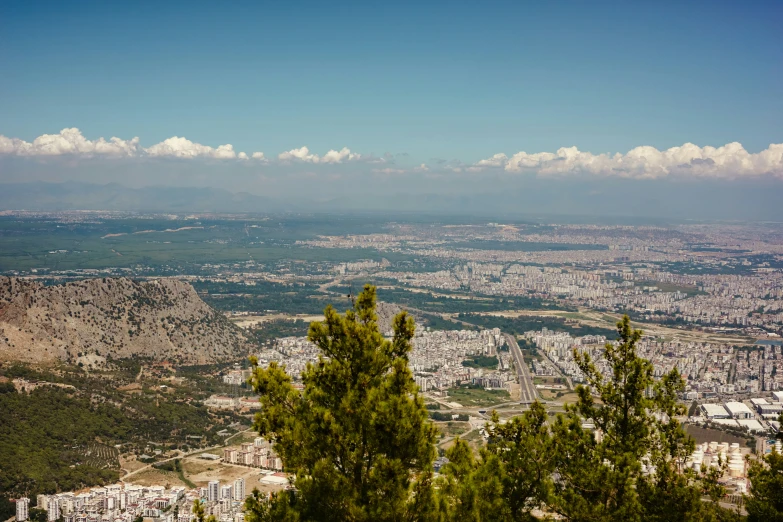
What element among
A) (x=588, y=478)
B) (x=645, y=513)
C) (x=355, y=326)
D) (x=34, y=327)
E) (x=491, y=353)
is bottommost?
(x=491, y=353)

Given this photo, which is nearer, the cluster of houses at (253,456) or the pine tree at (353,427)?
the pine tree at (353,427)

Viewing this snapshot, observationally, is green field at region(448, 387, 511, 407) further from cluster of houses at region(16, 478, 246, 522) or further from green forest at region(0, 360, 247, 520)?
cluster of houses at region(16, 478, 246, 522)

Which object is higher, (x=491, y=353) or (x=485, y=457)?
(x=485, y=457)

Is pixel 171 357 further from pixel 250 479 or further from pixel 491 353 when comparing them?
pixel 491 353

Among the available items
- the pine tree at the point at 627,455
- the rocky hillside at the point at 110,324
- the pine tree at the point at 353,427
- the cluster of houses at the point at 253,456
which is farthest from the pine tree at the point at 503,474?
the rocky hillside at the point at 110,324

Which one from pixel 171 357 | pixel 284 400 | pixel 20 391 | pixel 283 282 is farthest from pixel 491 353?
pixel 284 400

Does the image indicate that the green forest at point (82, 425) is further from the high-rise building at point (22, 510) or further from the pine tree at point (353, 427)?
the pine tree at point (353, 427)
